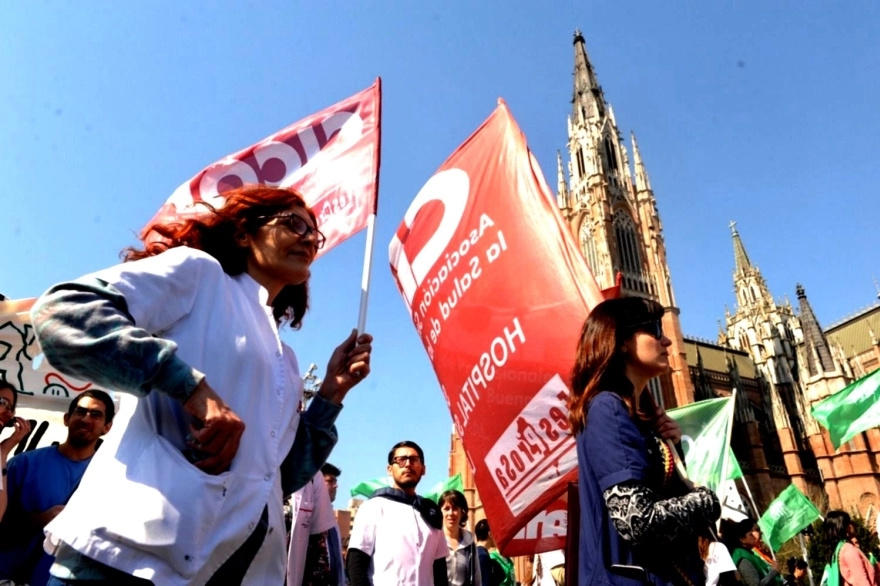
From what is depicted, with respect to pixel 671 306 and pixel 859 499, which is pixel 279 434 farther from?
pixel 859 499

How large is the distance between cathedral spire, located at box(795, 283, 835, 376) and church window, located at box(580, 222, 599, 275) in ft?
57.4

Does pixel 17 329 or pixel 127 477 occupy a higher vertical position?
pixel 17 329

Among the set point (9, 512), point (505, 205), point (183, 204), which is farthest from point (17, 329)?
point (505, 205)

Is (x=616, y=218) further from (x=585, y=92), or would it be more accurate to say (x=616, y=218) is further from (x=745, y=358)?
(x=745, y=358)

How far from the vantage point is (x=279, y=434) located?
4.67ft

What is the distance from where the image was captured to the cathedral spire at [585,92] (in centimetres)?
5094

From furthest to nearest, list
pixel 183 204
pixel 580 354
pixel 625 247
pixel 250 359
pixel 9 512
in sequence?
1. pixel 625 247
2. pixel 183 204
3. pixel 9 512
4. pixel 580 354
5. pixel 250 359

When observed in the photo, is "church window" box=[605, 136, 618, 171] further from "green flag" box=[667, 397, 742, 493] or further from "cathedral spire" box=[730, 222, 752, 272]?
"green flag" box=[667, 397, 742, 493]

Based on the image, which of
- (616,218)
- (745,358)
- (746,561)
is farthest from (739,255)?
(746,561)

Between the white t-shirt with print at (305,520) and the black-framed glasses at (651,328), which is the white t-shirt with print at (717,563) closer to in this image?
the black-framed glasses at (651,328)

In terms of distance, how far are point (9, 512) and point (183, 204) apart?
7.21 ft

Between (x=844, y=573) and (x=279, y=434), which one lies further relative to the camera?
Result: (x=844, y=573)

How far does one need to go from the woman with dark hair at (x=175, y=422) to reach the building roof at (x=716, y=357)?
50.4 m

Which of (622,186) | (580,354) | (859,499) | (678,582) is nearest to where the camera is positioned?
(678,582)
